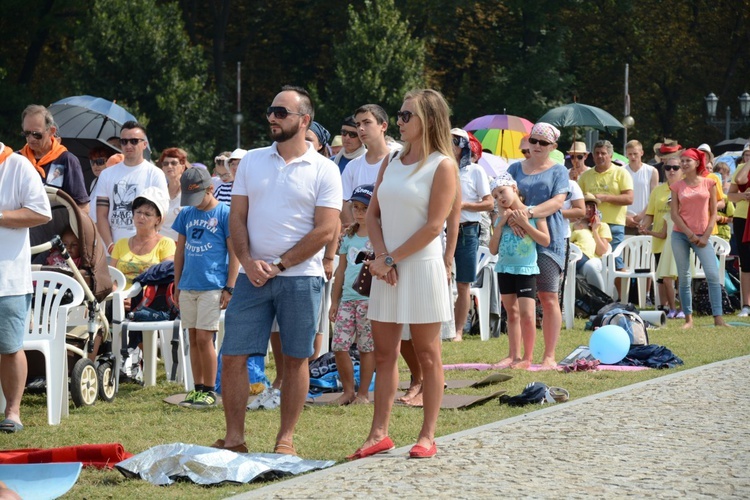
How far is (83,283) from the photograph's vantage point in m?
9.38

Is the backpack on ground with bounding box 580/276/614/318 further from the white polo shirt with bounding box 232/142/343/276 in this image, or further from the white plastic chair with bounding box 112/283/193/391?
the white polo shirt with bounding box 232/142/343/276

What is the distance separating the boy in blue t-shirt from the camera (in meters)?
9.38

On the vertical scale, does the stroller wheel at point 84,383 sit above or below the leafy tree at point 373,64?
below

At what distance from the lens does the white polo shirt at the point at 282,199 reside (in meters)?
7.19

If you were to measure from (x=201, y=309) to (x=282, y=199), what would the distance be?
7.96 feet

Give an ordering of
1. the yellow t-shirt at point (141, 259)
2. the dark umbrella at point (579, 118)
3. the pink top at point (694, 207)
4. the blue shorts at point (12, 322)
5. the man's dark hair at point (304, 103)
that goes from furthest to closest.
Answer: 1. the dark umbrella at point (579, 118)
2. the pink top at point (694, 207)
3. the yellow t-shirt at point (141, 259)
4. the blue shorts at point (12, 322)
5. the man's dark hair at point (304, 103)

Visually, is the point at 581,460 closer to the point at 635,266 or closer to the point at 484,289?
the point at 484,289

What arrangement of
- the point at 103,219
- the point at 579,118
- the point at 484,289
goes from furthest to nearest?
the point at 579,118
the point at 484,289
the point at 103,219

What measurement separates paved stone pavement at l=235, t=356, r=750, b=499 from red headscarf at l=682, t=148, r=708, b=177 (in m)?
6.16

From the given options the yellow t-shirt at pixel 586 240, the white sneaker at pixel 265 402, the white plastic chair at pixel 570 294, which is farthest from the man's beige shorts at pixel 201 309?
the yellow t-shirt at pixel 586 240

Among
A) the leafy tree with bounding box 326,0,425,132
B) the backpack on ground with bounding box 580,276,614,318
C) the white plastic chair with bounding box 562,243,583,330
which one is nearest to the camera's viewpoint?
the white plastic chair with bounding box 562,243,583,330

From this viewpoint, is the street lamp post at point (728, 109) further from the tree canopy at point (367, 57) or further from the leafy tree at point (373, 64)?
the leafy tree at point (373, 64)

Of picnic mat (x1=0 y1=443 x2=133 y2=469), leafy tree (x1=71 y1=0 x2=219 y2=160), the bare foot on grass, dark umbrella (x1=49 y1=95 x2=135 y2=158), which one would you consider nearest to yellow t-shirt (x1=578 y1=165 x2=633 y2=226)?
the bare foot on grass

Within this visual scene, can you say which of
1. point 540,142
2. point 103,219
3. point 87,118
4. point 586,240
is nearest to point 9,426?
point 103,219
